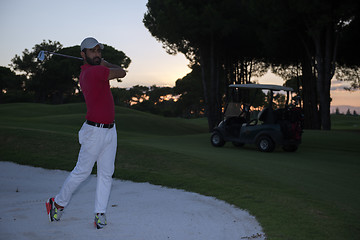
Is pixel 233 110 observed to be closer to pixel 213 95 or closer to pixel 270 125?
pixel 270 125

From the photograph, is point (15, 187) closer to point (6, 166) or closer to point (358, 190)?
point (6, 166)

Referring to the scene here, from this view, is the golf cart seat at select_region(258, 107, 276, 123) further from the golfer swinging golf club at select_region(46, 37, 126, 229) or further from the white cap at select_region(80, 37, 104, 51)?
the white cap at select_region(80, 37, 104, 51)

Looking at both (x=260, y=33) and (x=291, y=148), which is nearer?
(x=291, y=148)

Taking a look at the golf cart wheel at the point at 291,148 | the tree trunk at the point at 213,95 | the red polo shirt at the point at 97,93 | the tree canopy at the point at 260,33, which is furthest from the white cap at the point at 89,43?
the tree trunk at the point at 213,95

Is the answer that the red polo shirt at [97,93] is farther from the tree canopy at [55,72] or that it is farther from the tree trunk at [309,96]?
the tree canopy at [55,72]

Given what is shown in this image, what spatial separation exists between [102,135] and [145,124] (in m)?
28.3

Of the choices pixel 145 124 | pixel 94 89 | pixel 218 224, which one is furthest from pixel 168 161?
pixel 145 124

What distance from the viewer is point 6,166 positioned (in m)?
9.46

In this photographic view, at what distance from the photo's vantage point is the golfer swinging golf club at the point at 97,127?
13.6 feet

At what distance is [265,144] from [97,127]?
10.1 metres

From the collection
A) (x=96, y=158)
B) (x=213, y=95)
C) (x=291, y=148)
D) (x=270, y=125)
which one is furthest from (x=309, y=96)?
(x=96, y=158)

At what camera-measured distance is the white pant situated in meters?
4.17

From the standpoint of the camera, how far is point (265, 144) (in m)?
13.4

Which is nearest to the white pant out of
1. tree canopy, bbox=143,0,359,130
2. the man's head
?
the man's head
